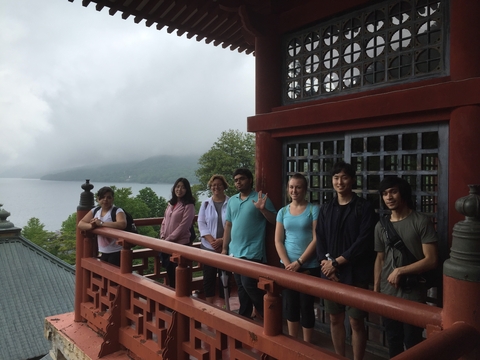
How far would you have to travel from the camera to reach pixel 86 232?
4.35 m

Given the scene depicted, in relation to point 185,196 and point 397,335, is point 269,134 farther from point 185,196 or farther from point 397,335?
point 397,335

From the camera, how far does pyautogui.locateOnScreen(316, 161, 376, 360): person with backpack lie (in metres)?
2.62

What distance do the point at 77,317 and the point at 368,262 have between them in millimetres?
3495

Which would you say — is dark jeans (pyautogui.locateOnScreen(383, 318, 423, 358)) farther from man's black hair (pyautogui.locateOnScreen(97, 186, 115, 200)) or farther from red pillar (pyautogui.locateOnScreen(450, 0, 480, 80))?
man's black hair (pyautogui.locateOnScreen(97, 186, 115, 200))

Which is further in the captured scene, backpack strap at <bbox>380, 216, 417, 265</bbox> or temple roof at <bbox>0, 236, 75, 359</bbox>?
temple roof at <bbox>0, 236, 75, 359</bbox>

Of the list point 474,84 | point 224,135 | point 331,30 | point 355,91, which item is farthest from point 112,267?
point 224,135

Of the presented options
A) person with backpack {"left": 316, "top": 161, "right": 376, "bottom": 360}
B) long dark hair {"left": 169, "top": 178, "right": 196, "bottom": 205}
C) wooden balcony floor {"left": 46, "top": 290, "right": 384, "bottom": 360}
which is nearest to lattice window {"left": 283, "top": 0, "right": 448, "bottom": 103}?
person with backpack {"left": 316, "top": 161, "right": 376, "bottom": 360}

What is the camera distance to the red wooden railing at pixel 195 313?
169cm

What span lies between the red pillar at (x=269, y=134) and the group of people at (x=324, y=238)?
37cm

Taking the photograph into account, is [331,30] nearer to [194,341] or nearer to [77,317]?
[194,341]

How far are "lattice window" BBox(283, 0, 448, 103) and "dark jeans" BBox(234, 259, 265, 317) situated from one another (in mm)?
1965

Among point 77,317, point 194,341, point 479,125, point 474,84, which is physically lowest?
point 77,317

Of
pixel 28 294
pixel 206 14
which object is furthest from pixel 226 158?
pixel 206 14

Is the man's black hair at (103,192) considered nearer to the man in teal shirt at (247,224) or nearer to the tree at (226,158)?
the man in teal shirt at (247,224)
